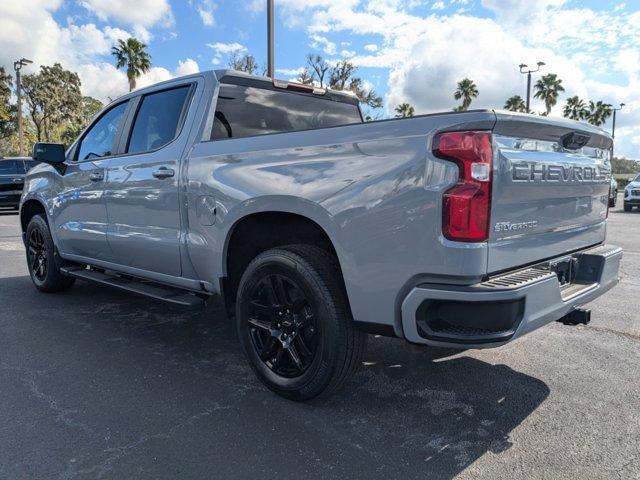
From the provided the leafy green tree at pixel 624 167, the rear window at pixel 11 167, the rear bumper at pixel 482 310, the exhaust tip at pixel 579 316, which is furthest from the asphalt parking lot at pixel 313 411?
the leafy green tree at pixel 624 167

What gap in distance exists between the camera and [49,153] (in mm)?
4875

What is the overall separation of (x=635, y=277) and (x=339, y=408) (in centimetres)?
525

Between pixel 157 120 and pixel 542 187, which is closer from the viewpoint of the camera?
pixel 542 187

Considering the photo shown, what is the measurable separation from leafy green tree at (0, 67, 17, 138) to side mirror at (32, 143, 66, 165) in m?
37.9

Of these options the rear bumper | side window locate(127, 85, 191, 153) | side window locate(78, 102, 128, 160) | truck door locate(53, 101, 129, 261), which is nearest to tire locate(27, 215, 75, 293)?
truck door locate(53, 101, 129, 261)

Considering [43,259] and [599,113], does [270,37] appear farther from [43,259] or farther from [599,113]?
[599,113]

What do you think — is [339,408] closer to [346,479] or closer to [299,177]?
[346,479]

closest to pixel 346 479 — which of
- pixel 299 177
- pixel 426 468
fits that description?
pixel 426 468

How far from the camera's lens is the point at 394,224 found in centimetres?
236

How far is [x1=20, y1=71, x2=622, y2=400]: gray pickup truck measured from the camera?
→ 224 centimetres

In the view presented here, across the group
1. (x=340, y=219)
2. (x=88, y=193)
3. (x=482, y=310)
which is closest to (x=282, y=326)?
(x=340, y=219)

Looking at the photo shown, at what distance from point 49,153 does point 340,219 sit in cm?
363

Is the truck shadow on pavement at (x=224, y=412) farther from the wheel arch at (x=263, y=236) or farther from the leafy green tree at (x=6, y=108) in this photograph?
the leafy green tree at (x=6, y=108)

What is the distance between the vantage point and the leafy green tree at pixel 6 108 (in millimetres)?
37562
